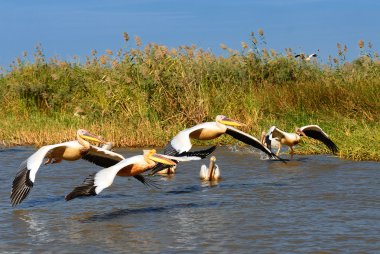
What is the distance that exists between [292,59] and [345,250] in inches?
683

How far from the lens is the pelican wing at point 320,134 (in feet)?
43.2

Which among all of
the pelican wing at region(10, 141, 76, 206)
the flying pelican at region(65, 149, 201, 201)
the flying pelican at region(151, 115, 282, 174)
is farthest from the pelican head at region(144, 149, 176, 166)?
the pelican wing at region(10, 141, 76, 206)

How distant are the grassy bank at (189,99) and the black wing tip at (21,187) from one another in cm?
676

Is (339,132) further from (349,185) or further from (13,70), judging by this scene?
(13,70)

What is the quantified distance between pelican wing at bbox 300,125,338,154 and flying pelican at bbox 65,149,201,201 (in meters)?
5.05

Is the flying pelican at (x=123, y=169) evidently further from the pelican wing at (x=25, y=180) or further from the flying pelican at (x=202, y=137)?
the pelican wing at (x=25, y=180)

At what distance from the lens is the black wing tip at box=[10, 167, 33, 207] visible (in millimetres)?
8383

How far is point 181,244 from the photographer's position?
21.8ft

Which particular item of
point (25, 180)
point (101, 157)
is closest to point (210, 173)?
point (101, 157)

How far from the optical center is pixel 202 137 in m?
10.6

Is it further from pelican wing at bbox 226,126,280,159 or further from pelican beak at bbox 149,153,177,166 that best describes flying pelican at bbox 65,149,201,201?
pelican wing at bbox 226,126,280,159

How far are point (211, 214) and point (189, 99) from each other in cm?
972

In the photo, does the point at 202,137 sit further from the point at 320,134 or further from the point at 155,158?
the point at 320,134

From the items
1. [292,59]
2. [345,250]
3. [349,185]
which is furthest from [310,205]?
[292,59]
